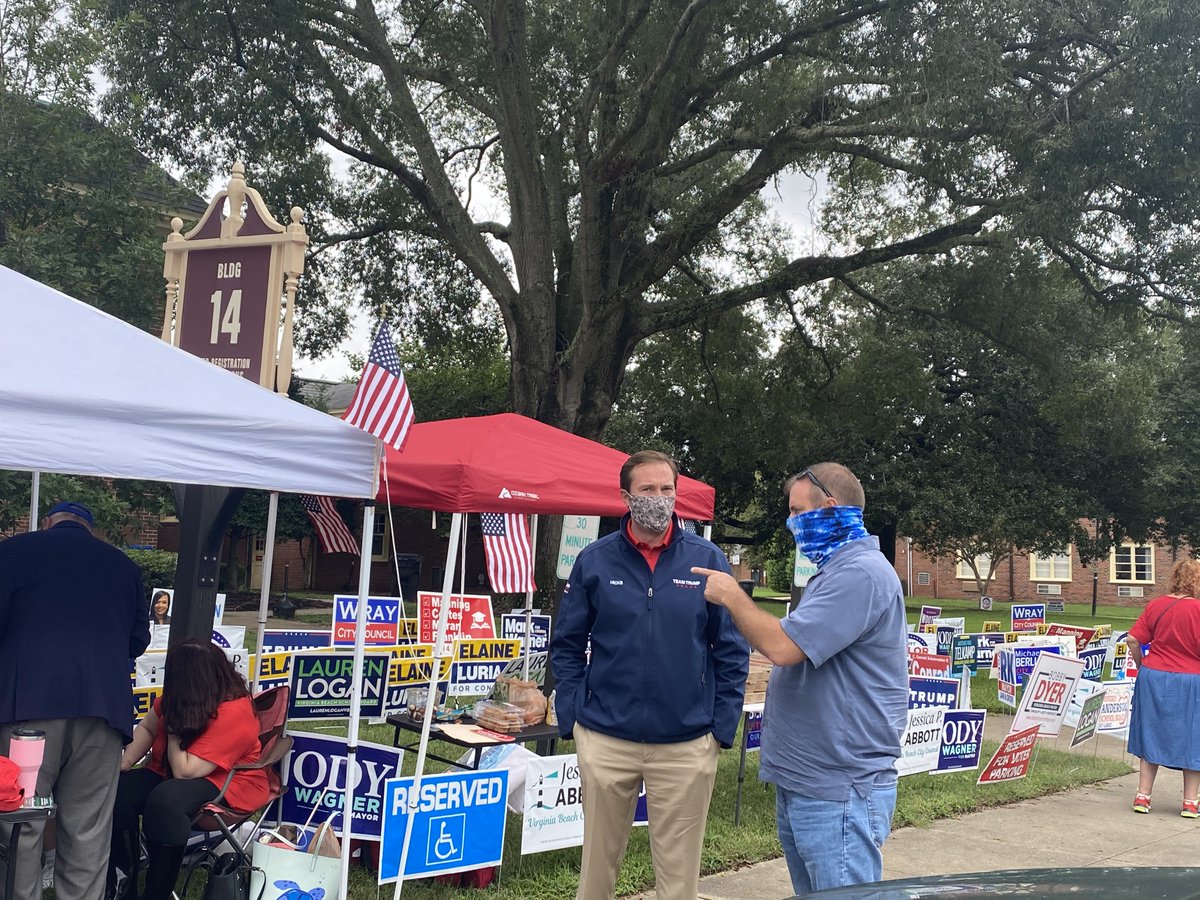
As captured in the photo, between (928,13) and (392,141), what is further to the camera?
(392,141)

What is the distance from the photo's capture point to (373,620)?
38.2 ft

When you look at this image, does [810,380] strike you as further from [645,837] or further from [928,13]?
[645,837]

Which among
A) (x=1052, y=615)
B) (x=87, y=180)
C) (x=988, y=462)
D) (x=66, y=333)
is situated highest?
(x=87, y=180)

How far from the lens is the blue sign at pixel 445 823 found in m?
5.29

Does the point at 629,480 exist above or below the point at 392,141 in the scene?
below

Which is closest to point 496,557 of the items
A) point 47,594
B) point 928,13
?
point 47,594

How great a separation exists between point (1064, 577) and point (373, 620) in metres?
51.2

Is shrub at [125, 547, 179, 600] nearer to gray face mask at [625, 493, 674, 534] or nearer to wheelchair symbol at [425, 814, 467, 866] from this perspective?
wheelchair symbol at [425, 814, 467, 866]

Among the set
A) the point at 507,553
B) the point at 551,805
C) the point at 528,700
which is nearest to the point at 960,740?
the point at 528,700

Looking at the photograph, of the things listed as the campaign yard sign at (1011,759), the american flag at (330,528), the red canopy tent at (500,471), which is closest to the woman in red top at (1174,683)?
the campaign yard sign at (1011,759)

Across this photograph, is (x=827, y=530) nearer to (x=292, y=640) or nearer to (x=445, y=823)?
(x=445, y=823)

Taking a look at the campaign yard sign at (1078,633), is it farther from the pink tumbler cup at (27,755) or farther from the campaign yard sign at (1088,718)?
the pink tumbler cup at (27,755)

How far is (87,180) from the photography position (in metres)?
15.5

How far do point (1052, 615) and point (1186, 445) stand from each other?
16.9 m
